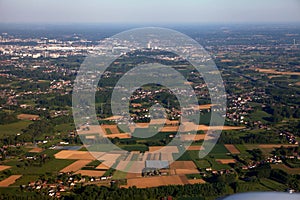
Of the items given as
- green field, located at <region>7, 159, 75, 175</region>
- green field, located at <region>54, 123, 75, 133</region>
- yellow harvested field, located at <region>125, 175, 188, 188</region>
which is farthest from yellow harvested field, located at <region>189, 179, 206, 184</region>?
green field, located at <region>54, 123, 75, 133</region>

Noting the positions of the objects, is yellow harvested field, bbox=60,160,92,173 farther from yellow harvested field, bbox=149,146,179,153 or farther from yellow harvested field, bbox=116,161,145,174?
yellow harvested field, bbox=149,146,179,153

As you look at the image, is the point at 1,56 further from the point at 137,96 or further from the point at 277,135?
the point at 277,135

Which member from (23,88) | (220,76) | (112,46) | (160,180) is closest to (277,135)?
(160,180)

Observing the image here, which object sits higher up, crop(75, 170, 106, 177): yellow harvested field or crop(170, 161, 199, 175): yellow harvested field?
crop(170, 161, 199, 175): yellow harvested field

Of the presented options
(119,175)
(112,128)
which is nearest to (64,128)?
(112,128)

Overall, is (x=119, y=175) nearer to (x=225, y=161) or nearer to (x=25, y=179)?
(x=25, y=179)

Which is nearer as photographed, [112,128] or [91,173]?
[91,173]

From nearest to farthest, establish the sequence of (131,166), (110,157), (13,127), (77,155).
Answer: (131,166)
(110,157)
(77,155)
(13,127)
